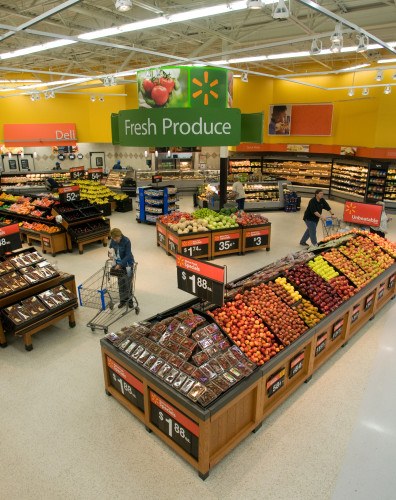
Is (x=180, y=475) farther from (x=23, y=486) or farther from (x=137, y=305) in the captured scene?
(x=137, y=305)

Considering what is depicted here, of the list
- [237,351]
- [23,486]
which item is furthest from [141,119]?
[23,486]

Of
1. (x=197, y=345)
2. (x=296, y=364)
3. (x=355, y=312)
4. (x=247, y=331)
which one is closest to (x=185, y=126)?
(x=197, y=345)

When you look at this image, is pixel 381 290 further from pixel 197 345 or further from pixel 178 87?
pixel 178 87

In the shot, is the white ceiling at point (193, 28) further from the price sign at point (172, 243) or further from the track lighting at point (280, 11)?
the price sign at point (172, 243)

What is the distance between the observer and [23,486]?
3387mm

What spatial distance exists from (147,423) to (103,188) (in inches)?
487

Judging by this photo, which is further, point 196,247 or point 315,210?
point 315,210

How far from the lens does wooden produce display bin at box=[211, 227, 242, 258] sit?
945cm

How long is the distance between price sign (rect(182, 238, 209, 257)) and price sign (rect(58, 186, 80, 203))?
391cm

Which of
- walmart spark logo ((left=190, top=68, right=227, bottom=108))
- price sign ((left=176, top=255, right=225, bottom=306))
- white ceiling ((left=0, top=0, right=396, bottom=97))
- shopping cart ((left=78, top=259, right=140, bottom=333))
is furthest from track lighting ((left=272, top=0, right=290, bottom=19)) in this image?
shopping cart ((left=78, top=259, right=140, bottom=333))

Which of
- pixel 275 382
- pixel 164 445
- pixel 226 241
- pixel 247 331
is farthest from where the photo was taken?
pixel 226 241

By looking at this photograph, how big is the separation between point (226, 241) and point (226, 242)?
28 millimetres

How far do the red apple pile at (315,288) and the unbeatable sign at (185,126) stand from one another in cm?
312

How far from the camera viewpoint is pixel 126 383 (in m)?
4.20
